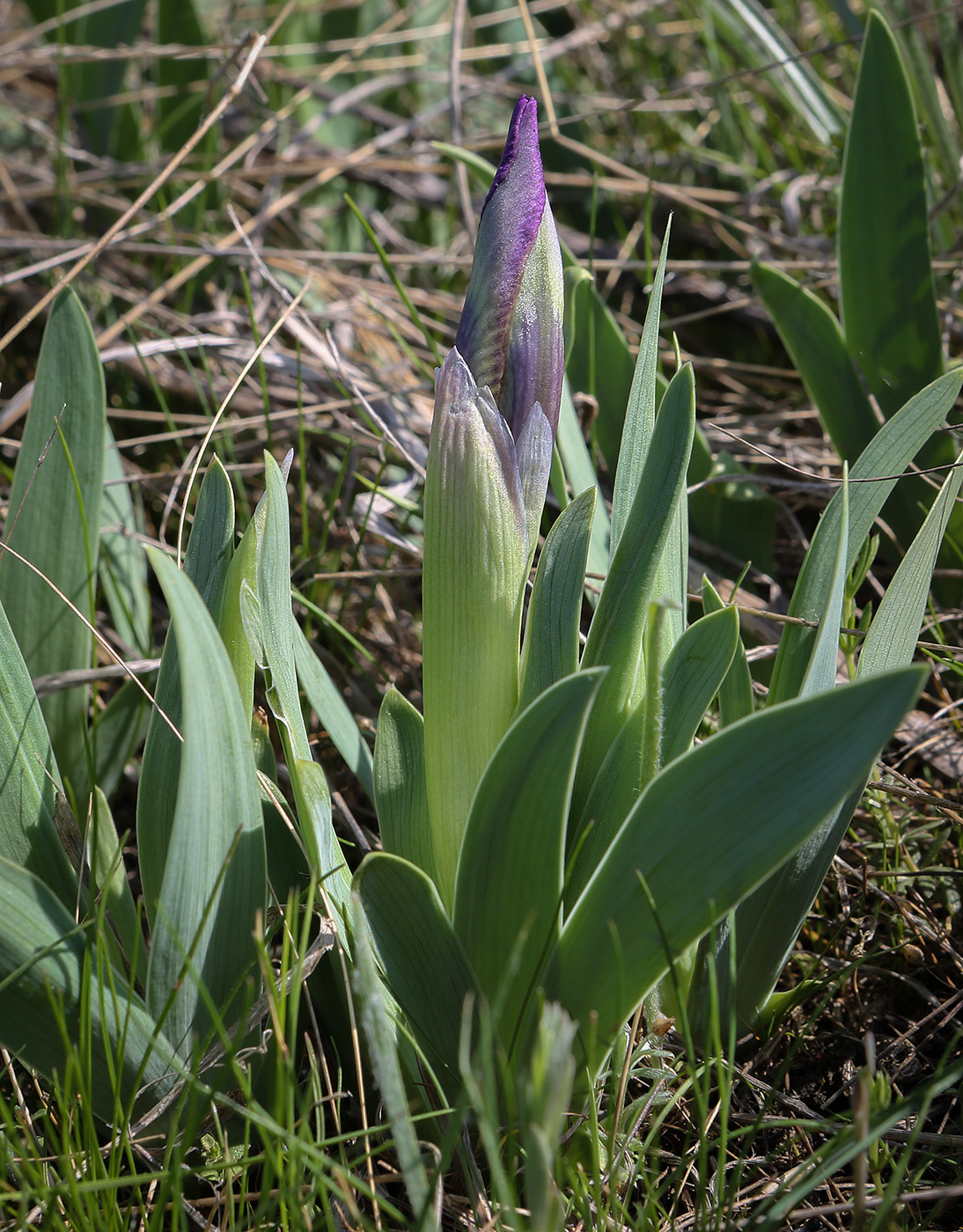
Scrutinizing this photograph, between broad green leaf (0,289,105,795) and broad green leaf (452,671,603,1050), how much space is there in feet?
1.97

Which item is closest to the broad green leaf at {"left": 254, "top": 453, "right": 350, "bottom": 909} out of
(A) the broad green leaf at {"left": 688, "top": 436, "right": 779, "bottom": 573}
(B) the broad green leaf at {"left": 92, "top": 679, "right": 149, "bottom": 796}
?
(B) the broad green leaf at {"left": 92, "top": 679, "right": 149, "bottom": 796}

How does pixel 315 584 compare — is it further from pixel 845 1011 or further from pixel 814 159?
pixel 814 159

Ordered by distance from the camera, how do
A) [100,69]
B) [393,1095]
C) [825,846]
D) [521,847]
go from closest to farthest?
[393,1095], [521,847], [825,846], [100,69]

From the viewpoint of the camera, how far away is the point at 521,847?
674 mm

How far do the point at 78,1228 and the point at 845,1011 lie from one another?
70cm

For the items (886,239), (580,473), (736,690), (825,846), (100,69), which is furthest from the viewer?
(100,69)

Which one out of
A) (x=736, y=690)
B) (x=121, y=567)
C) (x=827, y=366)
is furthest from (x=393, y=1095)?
(x=827, y=366)

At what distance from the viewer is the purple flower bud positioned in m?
0.70

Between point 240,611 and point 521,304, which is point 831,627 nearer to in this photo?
point 521,304

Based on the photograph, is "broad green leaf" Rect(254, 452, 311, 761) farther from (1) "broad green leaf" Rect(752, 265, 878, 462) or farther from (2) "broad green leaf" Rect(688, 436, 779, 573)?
(1) "broad green leaf" Rect(752, 265, 878, 462)

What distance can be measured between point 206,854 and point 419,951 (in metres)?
0.17

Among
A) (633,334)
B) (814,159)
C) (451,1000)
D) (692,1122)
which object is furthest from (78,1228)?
(814,159)

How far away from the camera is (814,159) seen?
2135mm

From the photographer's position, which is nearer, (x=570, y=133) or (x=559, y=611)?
(x=559, y=611)
